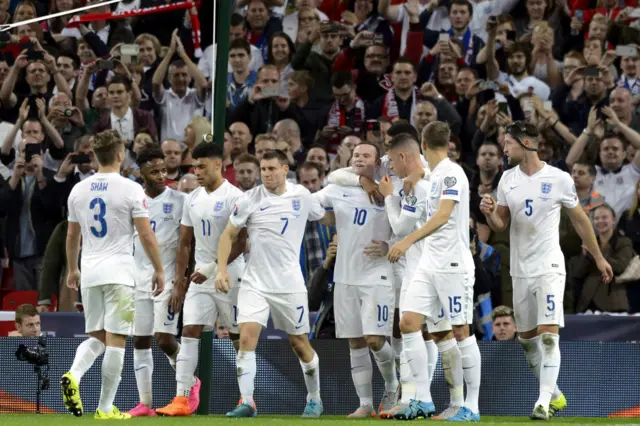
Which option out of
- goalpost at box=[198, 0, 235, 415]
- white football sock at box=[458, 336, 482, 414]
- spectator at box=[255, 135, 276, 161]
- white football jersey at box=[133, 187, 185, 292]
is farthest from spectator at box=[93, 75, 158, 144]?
white football sock at box=[458, 336, 482, 414]

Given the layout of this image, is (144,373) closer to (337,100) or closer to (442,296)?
(442,296)

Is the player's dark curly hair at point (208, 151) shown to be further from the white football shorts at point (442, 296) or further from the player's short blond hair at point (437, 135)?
the white football shorts at point (442, 296)

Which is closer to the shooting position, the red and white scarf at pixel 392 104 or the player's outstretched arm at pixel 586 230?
the player's outstretched arm at pixel 586 230

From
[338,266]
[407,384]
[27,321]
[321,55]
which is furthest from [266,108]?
[407,384]

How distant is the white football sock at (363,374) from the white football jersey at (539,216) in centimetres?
169

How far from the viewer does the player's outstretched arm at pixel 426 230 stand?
1048 cm

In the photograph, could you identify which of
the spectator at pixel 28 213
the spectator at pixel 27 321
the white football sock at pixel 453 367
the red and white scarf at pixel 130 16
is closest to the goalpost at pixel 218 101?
the spectator at pixel 27 321

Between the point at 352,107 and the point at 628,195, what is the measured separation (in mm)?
4015

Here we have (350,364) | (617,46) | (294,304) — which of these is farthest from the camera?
(617,46)

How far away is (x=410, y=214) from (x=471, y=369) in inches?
58.6

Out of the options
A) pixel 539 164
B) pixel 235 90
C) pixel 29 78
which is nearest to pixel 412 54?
pixel 235 90

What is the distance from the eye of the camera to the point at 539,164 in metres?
11.7

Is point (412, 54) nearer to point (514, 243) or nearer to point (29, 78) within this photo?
point (29, 78)

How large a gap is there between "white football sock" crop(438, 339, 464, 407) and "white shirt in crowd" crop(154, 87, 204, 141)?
758 centimetres
